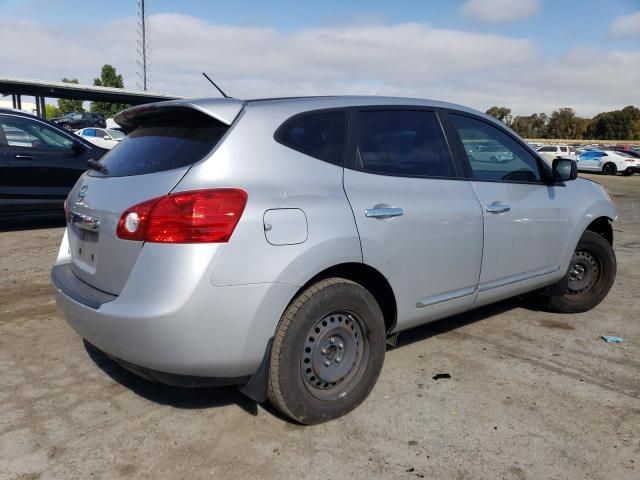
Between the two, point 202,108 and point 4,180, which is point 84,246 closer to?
point 202,108

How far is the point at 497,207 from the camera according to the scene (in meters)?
3.78

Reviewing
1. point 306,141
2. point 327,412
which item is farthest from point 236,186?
point 327,412

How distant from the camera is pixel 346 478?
98.5 inches

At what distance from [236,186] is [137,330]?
78 centimetres

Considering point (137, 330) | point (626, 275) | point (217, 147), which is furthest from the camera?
point (626, 275)

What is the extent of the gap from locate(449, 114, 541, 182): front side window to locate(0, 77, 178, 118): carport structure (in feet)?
90.0

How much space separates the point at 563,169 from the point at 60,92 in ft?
113

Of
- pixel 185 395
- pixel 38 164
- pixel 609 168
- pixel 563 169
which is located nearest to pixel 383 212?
pixel 185 395

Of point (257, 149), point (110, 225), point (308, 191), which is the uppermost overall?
point (257, 149)

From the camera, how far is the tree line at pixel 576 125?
86.2 metres

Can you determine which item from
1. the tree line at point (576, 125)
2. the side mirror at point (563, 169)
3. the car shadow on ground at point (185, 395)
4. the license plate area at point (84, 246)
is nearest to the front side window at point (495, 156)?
the side mirror at point (563, 169)

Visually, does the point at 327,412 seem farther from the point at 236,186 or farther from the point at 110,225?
the point at 110,225

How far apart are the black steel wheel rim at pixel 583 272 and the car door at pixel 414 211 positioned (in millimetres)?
1605

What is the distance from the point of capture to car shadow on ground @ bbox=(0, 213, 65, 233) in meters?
8.48
